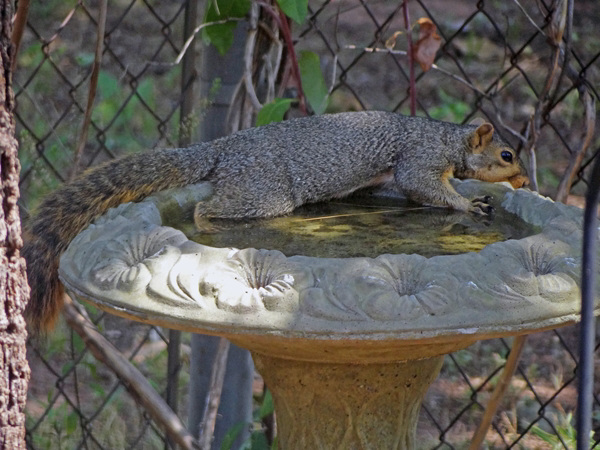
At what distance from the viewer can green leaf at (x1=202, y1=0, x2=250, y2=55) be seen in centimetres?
153

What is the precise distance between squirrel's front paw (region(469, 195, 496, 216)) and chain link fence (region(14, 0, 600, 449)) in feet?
1.27

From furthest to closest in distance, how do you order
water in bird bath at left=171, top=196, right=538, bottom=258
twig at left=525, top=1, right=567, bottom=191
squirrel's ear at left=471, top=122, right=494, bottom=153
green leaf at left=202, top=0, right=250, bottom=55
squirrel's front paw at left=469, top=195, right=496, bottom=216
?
twig at left=525, top=1, right=567, bottom=191, squirrel's ear at left=471, top=122, right=494, bottom=153, green leaf at left=202, top=0, right=250, bottom=55, squirrel's front paw at left=469, top=195, right=496, bottom=216, water in bird bath at left=171, top=196, right=538, bottom=258

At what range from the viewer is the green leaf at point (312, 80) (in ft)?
5.52

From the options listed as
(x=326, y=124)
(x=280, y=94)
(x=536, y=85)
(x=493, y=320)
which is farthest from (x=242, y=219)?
(x=536, y=85)

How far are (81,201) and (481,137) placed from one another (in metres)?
0.78

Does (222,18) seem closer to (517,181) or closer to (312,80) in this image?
(312,80)

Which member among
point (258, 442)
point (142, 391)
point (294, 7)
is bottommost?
point (258, 442)

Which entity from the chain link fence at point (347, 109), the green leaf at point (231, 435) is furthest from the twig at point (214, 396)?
the chain link fence at point (347, 109)

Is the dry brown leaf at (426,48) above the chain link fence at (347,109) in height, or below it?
above

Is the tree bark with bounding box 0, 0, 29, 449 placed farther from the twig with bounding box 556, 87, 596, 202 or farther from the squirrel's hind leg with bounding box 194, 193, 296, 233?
the twig with bounding box 556, 87, 596, 202

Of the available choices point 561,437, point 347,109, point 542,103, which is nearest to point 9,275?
point 542,103

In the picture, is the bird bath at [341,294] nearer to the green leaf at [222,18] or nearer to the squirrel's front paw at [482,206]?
the squirrel's front paw at [482,206]

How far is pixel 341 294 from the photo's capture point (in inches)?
35.6

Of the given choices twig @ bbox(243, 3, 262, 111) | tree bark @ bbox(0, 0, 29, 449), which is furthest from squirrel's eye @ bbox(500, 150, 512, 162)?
tree bark @ bbox(0, 0, 29, 449)
